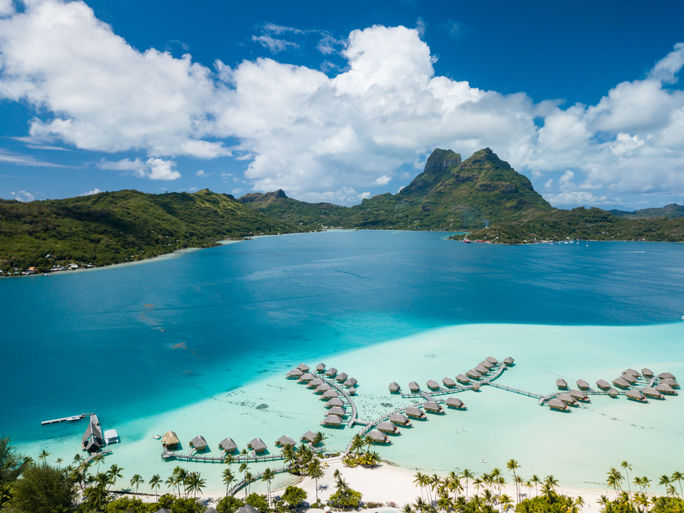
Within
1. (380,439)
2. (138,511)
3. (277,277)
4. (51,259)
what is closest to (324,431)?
(380,439)

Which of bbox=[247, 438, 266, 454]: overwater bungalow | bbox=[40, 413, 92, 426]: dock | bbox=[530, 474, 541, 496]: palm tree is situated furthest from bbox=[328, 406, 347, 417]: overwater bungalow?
bbox=[40, 413, 92, 426]: dock

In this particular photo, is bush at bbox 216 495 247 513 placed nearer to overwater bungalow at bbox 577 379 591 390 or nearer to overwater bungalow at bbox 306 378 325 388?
overwater bungalow at bbox 306 378 325 388

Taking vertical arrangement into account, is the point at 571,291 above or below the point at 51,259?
below

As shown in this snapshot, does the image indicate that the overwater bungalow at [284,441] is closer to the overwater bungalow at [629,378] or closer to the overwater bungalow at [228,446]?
the overwater bungalow at [228,446]

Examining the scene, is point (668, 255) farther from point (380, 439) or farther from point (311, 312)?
point (380, 439)

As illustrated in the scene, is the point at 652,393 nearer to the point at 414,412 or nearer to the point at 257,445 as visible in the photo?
the point at 414,412

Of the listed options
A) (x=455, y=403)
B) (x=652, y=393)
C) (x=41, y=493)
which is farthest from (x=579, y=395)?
(x=41, y=493)
